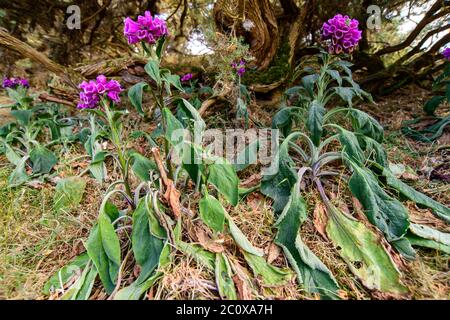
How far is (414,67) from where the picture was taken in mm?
3244

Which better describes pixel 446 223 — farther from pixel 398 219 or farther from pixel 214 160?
pixel 214 160

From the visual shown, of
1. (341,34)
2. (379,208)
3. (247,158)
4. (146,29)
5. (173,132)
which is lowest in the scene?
(379,208)

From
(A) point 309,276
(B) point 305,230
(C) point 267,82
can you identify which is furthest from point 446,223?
→ (C) point 267,82

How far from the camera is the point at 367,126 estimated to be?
5.52ft

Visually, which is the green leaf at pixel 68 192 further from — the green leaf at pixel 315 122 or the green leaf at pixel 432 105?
the green leaf at pixel 432 105

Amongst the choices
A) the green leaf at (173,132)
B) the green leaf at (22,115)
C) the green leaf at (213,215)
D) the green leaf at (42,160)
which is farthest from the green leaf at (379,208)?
the green leaf at (22,115)

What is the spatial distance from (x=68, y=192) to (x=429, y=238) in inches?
62.3

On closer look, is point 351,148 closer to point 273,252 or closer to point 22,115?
point 273,252

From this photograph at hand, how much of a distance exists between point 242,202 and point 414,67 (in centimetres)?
278

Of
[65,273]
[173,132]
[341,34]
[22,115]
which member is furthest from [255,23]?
[65,273]

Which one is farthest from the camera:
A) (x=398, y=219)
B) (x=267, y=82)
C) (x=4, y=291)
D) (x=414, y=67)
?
(x=414, y=67)

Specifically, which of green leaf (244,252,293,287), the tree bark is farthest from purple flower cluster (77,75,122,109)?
the tree bark

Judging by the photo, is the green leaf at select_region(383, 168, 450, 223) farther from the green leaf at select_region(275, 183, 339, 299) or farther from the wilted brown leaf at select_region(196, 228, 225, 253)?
the wilted brown leaf at select_region(196, 228, 225, 253)

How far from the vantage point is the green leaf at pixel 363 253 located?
1.15 meters
